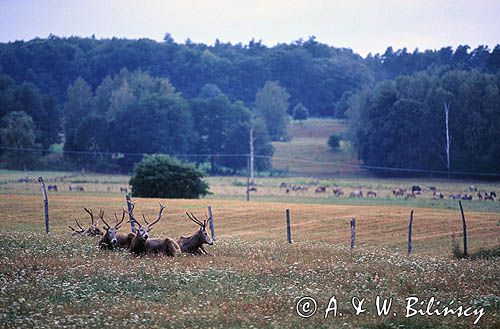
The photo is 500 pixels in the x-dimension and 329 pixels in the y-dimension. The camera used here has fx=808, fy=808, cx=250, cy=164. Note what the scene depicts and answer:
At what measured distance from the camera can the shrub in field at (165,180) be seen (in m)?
61.3

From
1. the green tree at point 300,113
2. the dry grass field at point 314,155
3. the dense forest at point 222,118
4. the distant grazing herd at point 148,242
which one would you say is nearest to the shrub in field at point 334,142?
the dry grass field at point 314,155

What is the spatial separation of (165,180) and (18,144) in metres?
50.4

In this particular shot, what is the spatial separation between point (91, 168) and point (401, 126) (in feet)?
138

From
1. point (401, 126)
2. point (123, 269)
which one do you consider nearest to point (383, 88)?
point (401, 126)

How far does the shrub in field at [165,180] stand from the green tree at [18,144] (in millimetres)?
44549

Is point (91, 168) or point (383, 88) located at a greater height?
point (383, 88)

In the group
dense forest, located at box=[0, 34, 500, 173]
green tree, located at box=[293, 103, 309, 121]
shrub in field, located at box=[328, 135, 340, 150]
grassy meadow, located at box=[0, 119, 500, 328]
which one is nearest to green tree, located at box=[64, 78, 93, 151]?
dense forest, located at box=[0, 34, 500, 173]

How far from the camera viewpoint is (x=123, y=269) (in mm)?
19859

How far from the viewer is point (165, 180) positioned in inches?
2409

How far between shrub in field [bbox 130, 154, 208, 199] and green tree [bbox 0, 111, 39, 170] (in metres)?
44.5

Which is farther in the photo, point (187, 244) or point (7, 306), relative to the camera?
point (187, 244)

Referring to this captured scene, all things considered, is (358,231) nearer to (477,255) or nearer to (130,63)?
(477,255)

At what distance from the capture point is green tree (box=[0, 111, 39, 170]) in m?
104

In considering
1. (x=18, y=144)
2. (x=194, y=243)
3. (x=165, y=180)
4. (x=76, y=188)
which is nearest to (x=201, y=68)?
(x=18, y=144)
